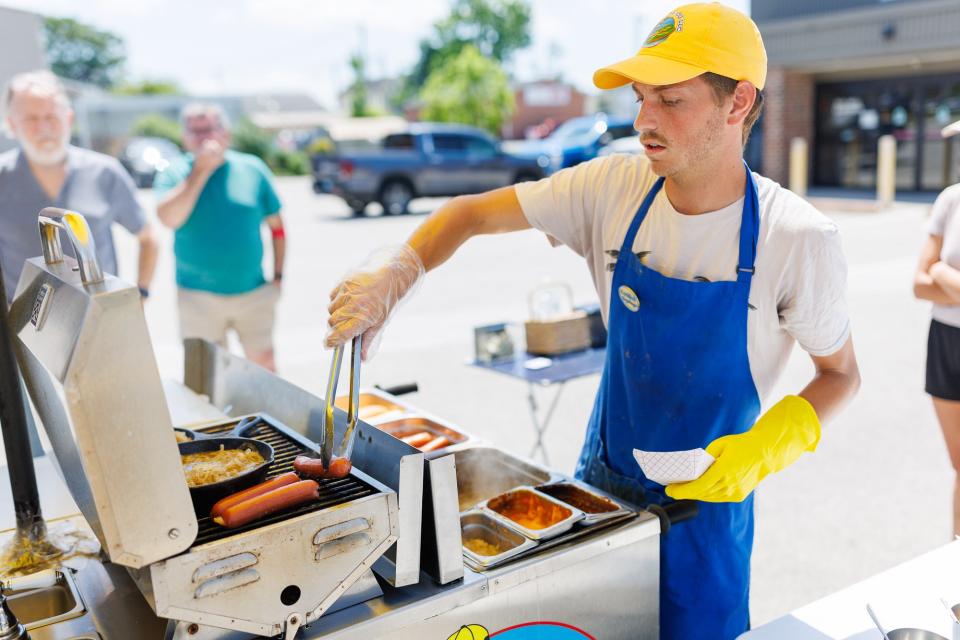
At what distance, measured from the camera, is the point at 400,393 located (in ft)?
9.46

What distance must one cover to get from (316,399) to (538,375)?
189 centimetres

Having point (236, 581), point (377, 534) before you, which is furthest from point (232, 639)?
point (377, 534)

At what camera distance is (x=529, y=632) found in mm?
1581

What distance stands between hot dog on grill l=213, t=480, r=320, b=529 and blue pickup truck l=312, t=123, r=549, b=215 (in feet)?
44.6

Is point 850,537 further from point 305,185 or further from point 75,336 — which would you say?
point 305,185

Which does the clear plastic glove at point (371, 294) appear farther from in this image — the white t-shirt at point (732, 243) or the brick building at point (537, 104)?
the brick building at point (537, 104)

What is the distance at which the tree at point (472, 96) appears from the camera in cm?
2917

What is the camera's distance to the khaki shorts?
4305 millimetres

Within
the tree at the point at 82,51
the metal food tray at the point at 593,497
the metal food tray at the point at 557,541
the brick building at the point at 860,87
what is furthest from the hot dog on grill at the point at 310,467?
the tree at the point at 82,51

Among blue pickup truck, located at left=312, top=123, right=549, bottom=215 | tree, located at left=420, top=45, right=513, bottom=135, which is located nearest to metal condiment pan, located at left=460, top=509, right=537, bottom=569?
blue pickup truck, located at left=312, top=123, right=549, bottom=215

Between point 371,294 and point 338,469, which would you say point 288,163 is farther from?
point 338,469

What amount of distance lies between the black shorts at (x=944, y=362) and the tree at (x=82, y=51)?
242ft

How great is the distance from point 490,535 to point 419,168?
1356 cm

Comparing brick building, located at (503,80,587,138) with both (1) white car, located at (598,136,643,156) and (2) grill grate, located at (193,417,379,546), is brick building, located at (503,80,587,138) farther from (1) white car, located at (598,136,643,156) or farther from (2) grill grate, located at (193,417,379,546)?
(2) grill grate, located at (193,417,379,546)
